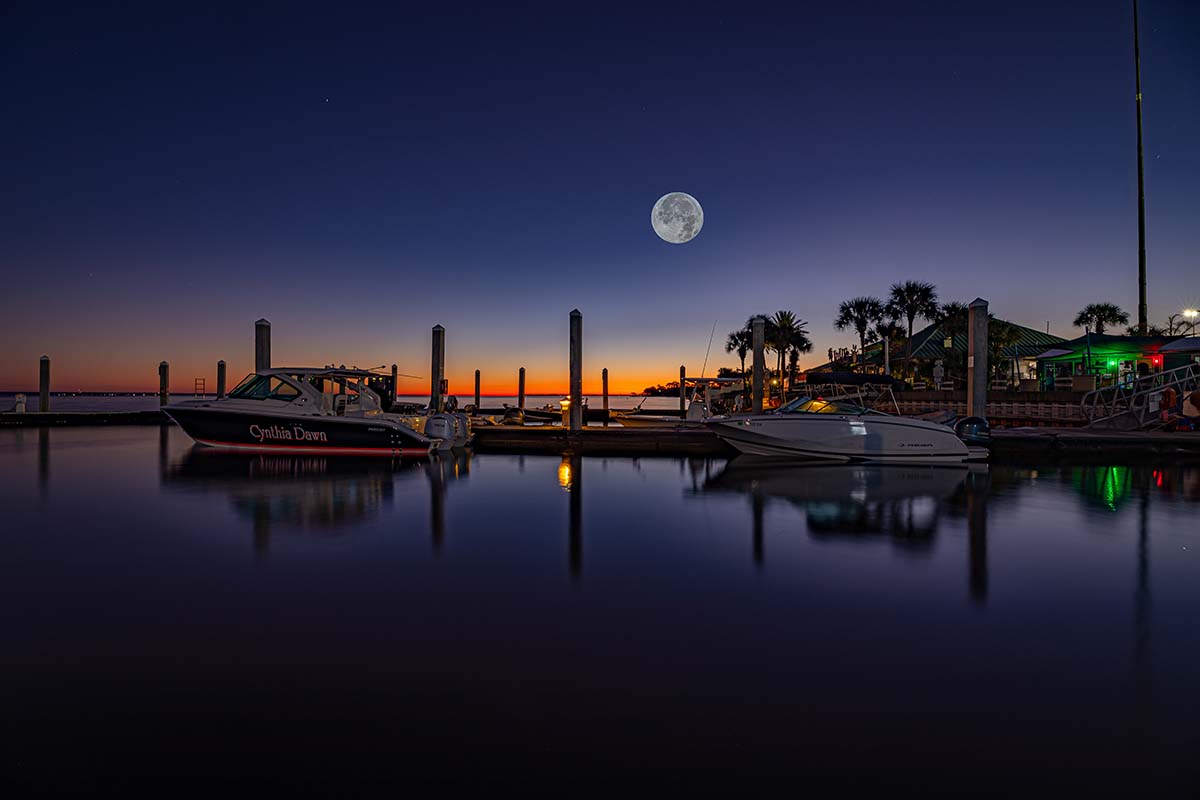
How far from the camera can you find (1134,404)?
1783cm

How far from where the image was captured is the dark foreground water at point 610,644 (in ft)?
7.84

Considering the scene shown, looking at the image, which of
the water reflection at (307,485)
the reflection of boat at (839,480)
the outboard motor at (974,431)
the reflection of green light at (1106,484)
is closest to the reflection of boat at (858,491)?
the reflection of boat at (839,480)

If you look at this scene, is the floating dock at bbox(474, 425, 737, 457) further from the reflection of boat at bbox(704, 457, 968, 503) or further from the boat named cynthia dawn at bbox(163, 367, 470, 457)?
the boat named cynthia dawn at bbox(163, 367, 470, 457)

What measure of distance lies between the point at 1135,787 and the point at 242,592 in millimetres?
5118

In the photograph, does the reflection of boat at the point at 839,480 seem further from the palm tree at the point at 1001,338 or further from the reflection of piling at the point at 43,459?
the palm tree at the point at 1001,338

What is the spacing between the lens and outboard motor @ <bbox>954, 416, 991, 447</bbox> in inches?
486

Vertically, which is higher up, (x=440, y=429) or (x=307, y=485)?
(x=440, y=429)

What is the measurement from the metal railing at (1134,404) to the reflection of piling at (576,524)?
635 inches

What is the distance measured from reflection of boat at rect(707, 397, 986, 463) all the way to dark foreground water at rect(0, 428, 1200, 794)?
418 centimetres

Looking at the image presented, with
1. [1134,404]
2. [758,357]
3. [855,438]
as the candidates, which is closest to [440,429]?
[758,357]

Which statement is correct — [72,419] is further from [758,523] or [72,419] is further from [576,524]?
[758,523]

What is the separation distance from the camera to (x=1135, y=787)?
2.22m

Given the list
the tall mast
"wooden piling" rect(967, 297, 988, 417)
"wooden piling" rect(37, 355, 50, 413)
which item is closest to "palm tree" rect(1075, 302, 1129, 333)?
the tall mast

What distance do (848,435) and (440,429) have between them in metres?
8.62
